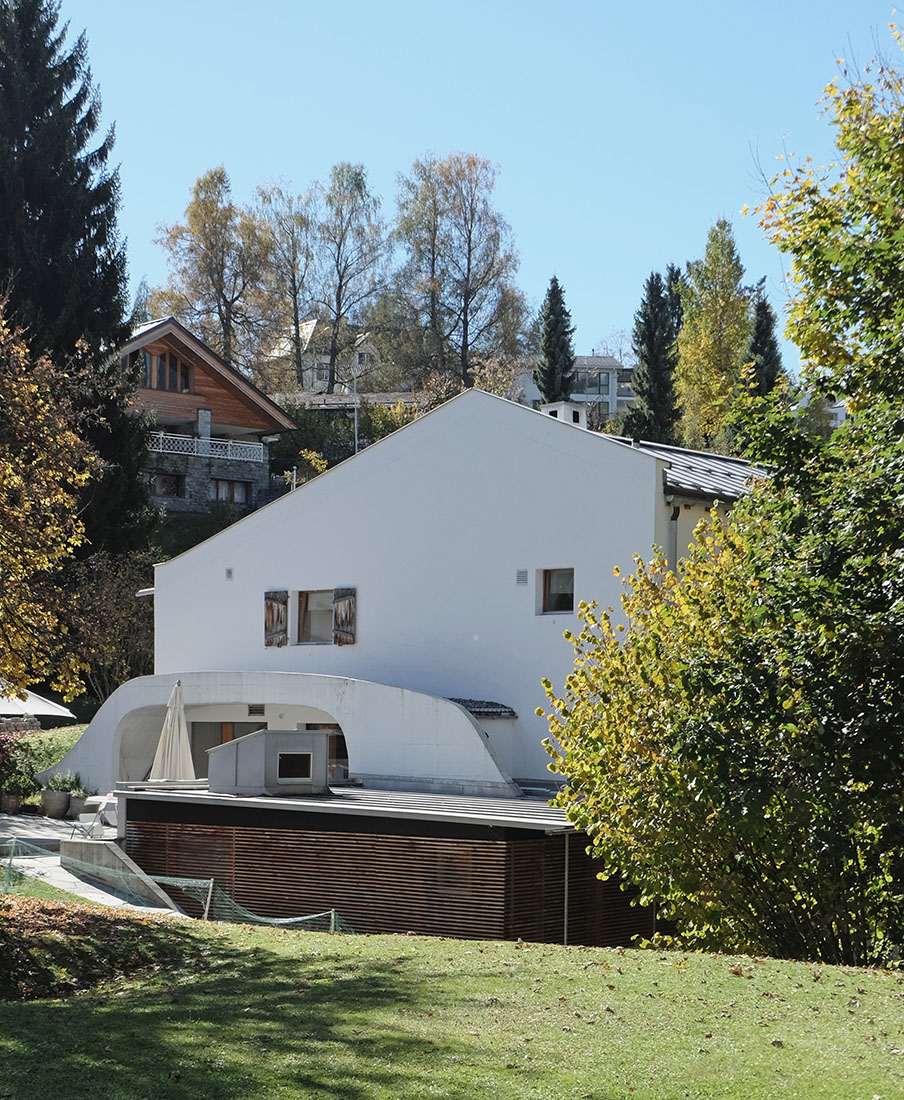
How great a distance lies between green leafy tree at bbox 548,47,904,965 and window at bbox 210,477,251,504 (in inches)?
1552

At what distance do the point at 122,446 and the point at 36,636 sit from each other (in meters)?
24.5

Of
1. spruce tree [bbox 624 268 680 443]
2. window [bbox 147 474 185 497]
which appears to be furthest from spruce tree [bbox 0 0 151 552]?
spruce tree [bbox 624 268 680 443]

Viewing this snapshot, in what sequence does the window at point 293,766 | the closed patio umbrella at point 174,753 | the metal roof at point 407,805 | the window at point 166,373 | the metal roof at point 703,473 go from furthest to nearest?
the window at point 166,373 < the closed patio umbrella at point 174,753 < the metal roof at point 703,473 < the window at point 293,766 < the metal roof at point 407,805

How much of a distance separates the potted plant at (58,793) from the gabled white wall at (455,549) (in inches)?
161

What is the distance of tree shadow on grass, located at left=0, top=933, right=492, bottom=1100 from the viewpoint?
7.49 meters

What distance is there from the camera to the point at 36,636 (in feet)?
55.8

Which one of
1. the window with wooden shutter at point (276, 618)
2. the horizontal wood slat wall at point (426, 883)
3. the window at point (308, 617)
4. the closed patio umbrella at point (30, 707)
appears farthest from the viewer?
the window with wooden shutter at point (276, 618)

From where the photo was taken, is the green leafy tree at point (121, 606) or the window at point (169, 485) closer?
the green leafy tree at point (121, 606)

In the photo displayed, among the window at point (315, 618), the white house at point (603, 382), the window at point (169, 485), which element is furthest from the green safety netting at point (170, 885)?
the white house at point (603, 382)

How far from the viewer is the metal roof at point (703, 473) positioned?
24375 millimetres

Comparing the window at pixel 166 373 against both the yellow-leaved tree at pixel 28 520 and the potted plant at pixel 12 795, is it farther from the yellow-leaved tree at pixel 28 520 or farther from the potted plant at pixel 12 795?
the yellow-leaved tree at pixel 28 520

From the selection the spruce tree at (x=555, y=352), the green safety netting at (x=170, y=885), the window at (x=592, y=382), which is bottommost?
the green safety netting at (x=170, y=885)

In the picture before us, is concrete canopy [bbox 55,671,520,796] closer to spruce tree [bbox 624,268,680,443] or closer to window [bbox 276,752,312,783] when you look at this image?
window [bbox 276,752,312,783]

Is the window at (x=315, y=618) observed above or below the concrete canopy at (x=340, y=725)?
above
